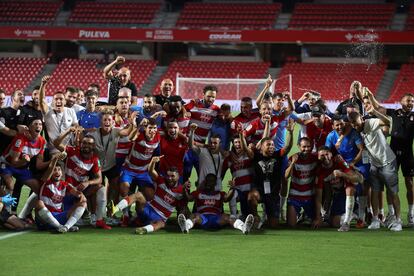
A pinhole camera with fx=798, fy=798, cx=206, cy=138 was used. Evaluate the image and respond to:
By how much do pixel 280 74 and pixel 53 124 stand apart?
82.1 ft

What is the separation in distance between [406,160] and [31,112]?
17.3 ft

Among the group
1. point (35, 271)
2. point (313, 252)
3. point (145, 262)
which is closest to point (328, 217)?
point (313, 252)

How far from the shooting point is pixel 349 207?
10555 millimetres

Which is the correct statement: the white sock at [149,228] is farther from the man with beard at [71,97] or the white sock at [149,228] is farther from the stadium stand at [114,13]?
the stadium stand at [114,13]

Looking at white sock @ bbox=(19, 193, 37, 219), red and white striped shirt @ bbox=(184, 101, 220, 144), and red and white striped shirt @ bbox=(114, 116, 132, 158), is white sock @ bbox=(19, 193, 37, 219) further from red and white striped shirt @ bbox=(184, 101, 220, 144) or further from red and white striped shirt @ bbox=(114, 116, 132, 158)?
red and white striped shirt @ bbox=(184, 101, 220, 144)

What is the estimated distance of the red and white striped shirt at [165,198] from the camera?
1046cm

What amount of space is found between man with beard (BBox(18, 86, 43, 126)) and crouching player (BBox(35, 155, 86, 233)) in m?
1.17

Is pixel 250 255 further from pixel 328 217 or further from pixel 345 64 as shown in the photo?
pixel 345 64

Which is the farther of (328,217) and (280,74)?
(280,74)

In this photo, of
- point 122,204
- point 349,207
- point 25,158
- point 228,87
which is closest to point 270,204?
point 349,207

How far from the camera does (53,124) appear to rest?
36.4 feet

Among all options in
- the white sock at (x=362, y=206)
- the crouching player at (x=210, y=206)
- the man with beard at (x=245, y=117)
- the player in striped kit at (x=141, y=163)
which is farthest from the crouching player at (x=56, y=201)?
the white sock at (x=362, y=206)

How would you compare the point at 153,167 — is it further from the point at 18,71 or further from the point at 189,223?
the point at 18,71

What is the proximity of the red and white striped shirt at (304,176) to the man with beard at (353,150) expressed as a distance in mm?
395
